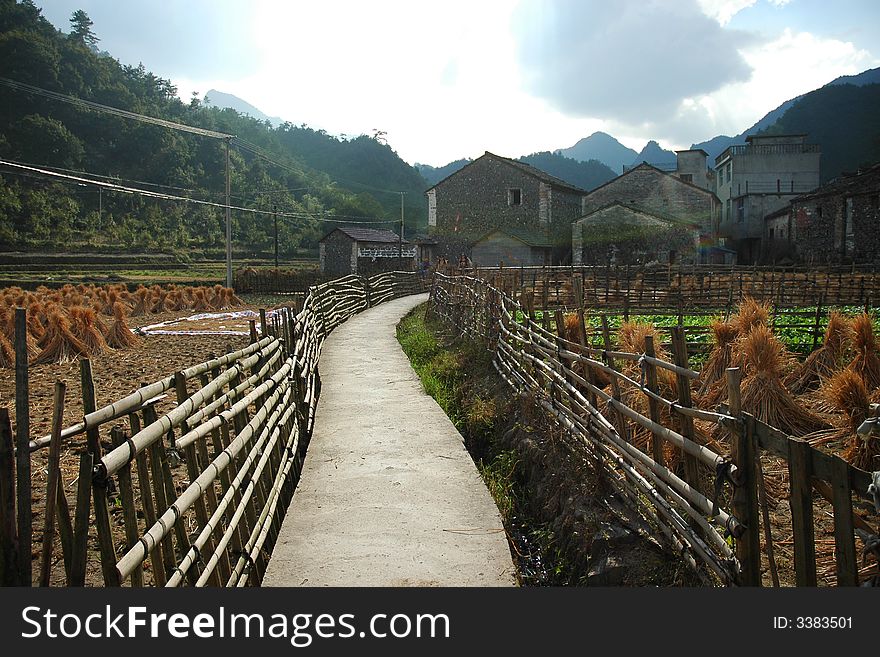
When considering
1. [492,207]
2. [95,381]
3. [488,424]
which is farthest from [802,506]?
[492,207]

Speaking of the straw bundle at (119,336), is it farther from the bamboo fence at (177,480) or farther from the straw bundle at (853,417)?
the straw bundle at (853,417)

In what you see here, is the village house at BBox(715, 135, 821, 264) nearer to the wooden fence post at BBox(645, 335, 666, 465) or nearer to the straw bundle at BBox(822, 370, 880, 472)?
the straw bundle at BBox(822, 370, 880, 472)

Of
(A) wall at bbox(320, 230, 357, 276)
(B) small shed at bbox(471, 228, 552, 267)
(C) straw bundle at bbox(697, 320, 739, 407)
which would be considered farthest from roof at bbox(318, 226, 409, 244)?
(C) straw bundle at bbox(697, 320, 739, 407)

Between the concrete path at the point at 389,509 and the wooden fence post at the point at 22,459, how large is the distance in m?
1.53

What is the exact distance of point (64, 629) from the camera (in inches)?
81.4

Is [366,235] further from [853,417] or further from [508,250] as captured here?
[853,417]

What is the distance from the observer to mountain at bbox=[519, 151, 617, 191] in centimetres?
7588

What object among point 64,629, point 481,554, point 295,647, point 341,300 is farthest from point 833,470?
point 341,300

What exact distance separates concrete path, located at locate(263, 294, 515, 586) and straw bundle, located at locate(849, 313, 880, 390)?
3.68 metres

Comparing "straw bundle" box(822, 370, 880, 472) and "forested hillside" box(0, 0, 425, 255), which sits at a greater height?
"forested hillside" box(0, 0, 425, 255)

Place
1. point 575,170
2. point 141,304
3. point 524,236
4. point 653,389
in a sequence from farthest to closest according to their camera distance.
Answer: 1. point 575,170
2. point 524,236
3. point 141,304
4. point 653,389

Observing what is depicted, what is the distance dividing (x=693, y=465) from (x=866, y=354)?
4158 mm

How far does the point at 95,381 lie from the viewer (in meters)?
9.15

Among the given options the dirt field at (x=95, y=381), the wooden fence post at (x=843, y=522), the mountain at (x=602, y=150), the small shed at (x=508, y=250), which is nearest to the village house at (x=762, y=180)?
the small shed at (x=508, y=250)
